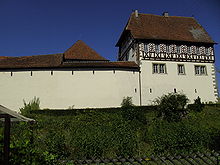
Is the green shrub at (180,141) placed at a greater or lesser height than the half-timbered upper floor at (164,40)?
lesser

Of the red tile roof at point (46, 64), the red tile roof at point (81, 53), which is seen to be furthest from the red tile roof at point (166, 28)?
the red tile roof at point (81, 53)

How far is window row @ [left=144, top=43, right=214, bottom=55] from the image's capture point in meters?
19.0

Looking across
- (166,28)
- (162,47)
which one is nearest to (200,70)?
(162,47)

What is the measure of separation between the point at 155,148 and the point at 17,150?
477 centimetres

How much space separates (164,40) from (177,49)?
1.67 meters

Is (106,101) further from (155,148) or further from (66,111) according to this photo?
(155,148)

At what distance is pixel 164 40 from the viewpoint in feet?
63.2

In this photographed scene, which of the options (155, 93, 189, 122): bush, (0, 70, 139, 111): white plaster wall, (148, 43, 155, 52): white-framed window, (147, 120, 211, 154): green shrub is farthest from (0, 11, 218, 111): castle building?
(147, 120, 211, 154): green shrub

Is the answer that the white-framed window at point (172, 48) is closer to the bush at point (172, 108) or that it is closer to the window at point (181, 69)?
the window at point (181, 69)

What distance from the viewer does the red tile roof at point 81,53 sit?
19.5 metres

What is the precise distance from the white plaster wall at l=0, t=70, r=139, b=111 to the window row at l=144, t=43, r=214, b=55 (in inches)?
173

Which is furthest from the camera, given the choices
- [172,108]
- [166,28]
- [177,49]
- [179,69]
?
[166,28]

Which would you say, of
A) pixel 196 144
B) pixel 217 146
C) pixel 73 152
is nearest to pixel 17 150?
pixel 73 152

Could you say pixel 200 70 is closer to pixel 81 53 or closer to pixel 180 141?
pixel 81 53
